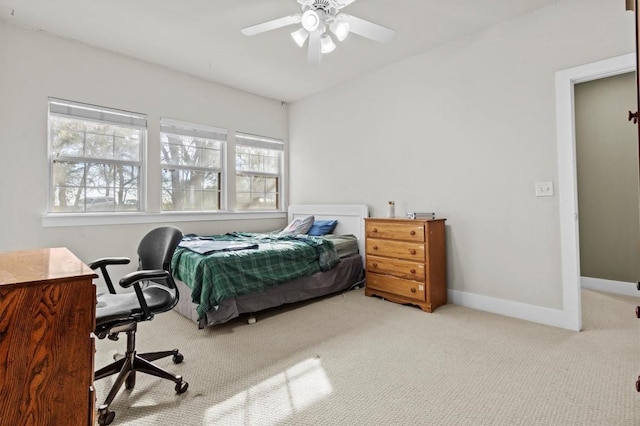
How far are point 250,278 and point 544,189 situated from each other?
8.91ft

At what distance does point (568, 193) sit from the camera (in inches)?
103

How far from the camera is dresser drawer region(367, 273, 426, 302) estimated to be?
3121mm

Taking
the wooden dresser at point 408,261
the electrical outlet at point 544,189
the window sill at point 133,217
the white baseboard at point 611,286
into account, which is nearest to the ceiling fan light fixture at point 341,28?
the wooden dresser at point 408,261

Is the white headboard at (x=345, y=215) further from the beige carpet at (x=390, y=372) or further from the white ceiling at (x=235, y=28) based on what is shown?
the white ceiling at (x=235, y=28)

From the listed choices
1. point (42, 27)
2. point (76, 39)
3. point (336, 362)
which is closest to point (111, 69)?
point (76, 39)

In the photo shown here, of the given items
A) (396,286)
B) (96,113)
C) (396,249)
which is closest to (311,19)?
(396,249)

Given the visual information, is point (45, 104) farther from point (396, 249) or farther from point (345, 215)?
point (396, 249)

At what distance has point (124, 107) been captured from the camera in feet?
11.8

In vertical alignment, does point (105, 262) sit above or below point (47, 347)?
above

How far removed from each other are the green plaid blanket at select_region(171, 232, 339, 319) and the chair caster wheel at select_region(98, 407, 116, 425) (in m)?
1.05

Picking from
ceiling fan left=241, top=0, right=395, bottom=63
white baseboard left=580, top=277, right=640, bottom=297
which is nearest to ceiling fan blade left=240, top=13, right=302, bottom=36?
ceiling fan left=241, top=0, right=395, bottom=63

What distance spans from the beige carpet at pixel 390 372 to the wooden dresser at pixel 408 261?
0.93ft

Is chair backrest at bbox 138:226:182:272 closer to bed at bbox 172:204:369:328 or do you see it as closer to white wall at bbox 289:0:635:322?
bed at bbox 172:204:369:328

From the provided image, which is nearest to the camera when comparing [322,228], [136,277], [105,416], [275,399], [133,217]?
[105,416]
